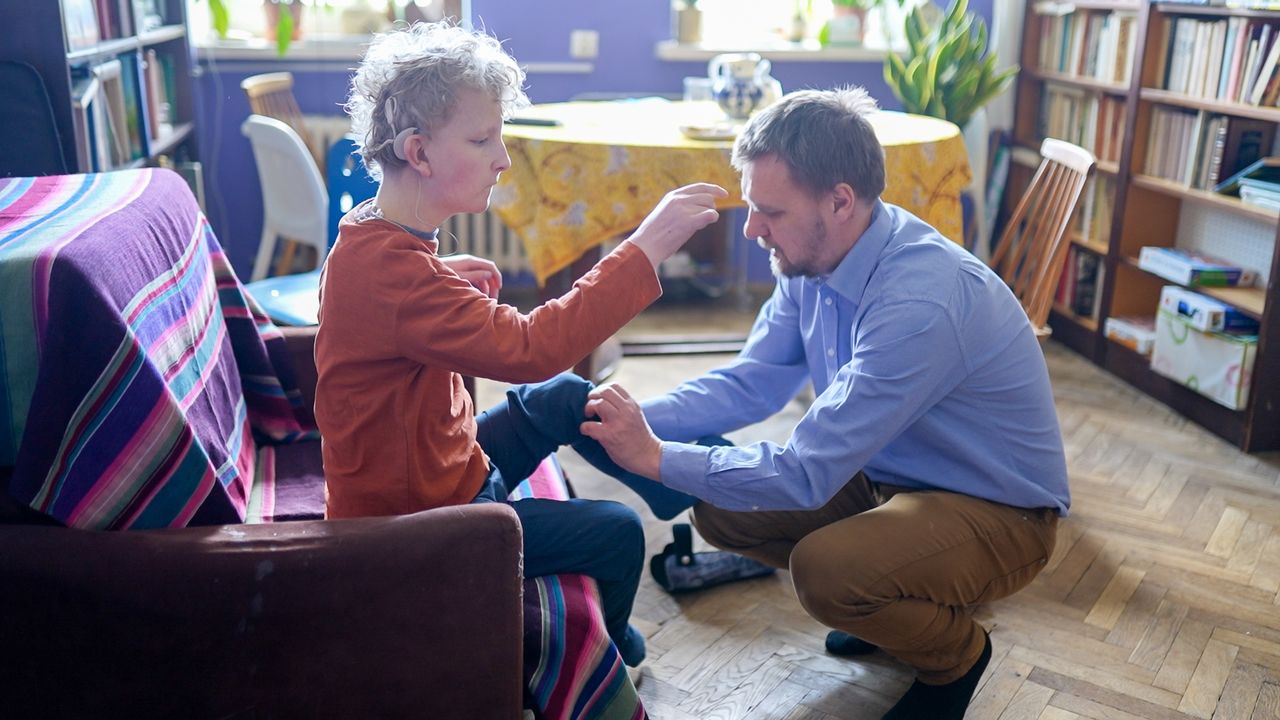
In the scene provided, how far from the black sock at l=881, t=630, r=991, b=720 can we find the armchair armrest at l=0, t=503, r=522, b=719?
2.49 ft

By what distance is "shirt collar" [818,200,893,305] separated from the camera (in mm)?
1726

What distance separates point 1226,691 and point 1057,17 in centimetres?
286

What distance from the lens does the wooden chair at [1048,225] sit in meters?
2.58

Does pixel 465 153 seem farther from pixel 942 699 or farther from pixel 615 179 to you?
pixel 615 179

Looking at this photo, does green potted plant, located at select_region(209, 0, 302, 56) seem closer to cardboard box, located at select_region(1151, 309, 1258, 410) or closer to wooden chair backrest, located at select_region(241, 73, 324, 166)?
wooden chair backrest, located at select_region(241, 73, 324, 166)

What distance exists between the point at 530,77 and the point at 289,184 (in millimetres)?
1291

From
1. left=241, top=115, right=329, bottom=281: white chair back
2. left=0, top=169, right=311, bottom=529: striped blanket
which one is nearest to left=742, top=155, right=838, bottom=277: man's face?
left=0, top=169, right=311, bottom=529: striped blanket

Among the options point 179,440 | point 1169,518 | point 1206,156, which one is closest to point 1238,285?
point 1206,156

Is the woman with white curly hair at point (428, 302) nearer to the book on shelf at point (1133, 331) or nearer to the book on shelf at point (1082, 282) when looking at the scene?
the book on shelf at point (1133, 331)

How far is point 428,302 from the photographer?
133cm

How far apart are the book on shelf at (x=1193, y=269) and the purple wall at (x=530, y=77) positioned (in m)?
1.48

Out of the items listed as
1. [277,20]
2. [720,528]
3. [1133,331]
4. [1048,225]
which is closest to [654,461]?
[720,528]

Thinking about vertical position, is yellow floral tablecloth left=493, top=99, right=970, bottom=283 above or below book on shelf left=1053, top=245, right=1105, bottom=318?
above

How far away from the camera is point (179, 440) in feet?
4.27
